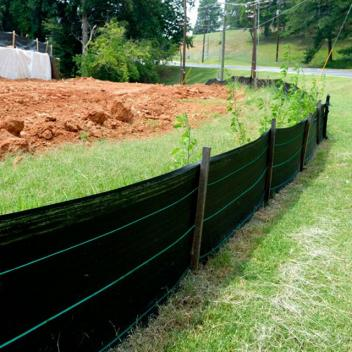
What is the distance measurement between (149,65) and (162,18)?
1218 cm

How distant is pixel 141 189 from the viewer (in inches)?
101

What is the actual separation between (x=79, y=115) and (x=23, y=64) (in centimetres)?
1300

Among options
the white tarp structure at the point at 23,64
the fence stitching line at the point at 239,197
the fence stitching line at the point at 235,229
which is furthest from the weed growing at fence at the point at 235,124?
the white tarp structure at the point at 23,64

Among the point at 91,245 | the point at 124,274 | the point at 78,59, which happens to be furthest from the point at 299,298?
the point at 78,59

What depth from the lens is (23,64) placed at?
20.6 metres

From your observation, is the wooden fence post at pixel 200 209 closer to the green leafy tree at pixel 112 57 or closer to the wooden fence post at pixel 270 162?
the wooden fence post at pixel 270 162

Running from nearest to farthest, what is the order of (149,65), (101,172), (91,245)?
(91,245)
(101,172)
(149,65)

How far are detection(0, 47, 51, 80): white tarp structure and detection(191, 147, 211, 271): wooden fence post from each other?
18396 mm

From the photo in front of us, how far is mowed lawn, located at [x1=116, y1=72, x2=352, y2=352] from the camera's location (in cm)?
275

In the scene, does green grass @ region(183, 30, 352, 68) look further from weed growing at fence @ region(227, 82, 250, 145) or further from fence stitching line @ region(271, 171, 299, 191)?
fence stitching line @ region(271, 171, 299, 191)

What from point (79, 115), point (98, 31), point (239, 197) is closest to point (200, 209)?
point (239, 197)

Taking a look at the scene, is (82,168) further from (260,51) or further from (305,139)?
(260,51)

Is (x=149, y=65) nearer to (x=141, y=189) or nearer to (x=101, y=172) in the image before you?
(x=101, y=172)

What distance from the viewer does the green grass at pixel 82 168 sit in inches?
189
